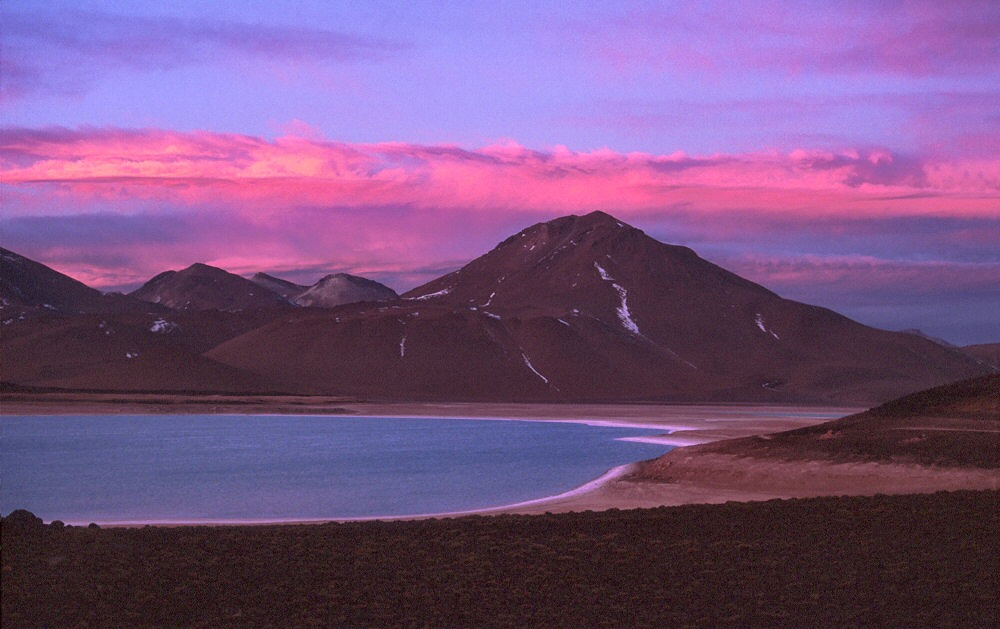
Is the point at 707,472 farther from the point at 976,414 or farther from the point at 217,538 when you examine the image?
the point at 217,538

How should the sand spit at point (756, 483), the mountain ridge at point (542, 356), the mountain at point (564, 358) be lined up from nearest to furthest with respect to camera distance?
1. the sand spit at point (756, 483)
2. the mountain ridge at point (542, 356)
3. the mountain at point (564, 358)

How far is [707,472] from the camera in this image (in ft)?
107

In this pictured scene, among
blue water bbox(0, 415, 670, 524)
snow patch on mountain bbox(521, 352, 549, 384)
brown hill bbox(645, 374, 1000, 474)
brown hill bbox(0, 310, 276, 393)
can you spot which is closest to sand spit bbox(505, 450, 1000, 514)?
brown hill bbox(645, 374, 1000, 474)

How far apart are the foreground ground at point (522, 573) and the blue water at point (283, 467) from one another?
9.24 m

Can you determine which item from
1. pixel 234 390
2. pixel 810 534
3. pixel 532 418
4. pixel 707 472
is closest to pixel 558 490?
pixel 707 472

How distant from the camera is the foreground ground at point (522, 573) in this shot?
12836 mm

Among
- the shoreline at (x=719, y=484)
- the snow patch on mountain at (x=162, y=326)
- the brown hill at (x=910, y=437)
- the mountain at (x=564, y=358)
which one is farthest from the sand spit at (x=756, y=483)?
the snow patch on mountain at (x=162, y=326)

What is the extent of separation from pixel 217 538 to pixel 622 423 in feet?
206

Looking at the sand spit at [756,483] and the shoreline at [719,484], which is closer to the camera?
the shoreline at [719,484]

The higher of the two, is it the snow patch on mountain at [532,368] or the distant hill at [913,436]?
the snow patch on mountain at [532,368]

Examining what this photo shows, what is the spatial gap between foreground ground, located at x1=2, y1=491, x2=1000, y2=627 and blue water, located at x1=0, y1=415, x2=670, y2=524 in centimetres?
924

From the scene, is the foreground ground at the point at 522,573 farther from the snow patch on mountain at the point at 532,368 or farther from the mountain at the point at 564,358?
the snow patch on mountain at the point at 532,368

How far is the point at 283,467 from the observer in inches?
1625

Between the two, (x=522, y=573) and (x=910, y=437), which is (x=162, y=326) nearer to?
(x=910, y=437)
